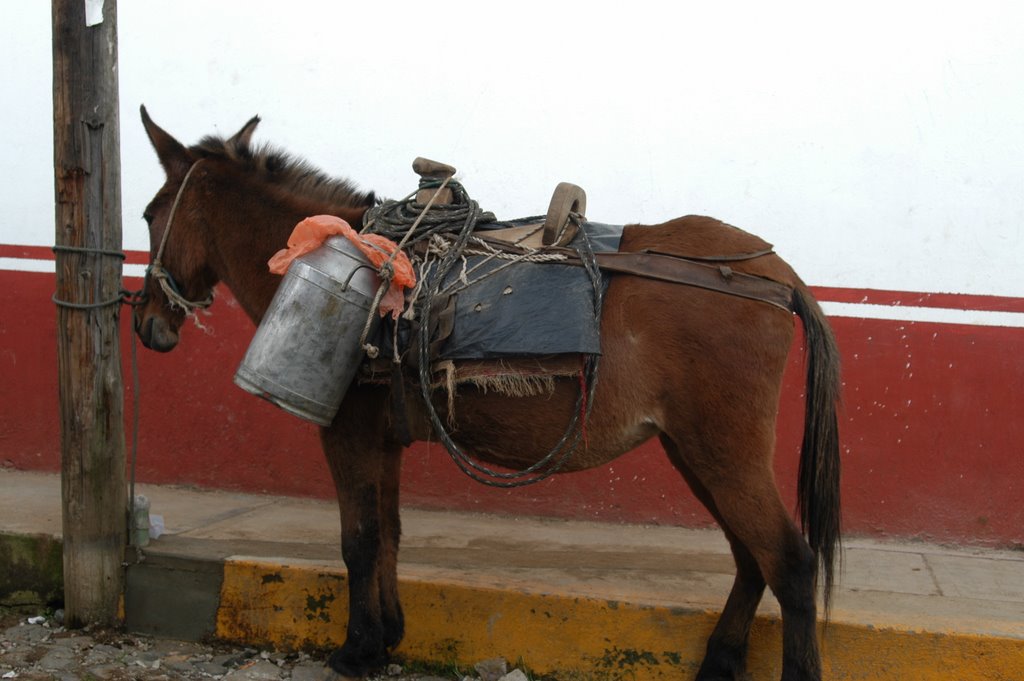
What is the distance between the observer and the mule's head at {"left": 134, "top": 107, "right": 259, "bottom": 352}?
3525 millimetres

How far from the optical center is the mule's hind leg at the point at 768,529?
294cm

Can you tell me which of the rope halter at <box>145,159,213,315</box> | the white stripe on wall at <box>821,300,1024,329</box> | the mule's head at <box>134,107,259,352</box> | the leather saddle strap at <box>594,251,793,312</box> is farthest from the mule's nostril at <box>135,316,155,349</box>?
the white stripe on wall at <box>821,300,1024,329</box>

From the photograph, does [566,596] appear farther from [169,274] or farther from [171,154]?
[171,154]

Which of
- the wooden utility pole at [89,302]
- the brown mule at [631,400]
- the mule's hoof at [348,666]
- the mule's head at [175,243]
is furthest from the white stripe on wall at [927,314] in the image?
the wooden utility pole at [89,302]

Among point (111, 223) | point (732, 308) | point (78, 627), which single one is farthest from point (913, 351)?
point (78, 627)

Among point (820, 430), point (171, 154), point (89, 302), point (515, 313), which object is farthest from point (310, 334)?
point (820, 430)

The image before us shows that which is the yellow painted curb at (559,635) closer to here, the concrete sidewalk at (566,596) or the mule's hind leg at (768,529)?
the concrete sidewalk at (566,596)

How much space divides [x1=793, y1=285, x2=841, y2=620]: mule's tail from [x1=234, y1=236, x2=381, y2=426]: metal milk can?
147 centimetres

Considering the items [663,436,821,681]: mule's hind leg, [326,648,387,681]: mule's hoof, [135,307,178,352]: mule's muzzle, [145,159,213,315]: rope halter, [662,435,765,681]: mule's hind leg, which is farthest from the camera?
[135,307,178,352]: mule's muzzle

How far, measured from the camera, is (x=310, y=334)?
302cm

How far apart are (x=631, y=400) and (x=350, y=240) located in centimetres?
106

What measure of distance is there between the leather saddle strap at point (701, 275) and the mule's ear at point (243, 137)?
1.47 m

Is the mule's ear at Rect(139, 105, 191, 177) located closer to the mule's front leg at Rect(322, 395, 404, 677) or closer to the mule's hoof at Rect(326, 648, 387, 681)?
the mule's front leg at Rect(322, 395, 404, 677)

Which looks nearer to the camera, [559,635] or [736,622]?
[736,622]
